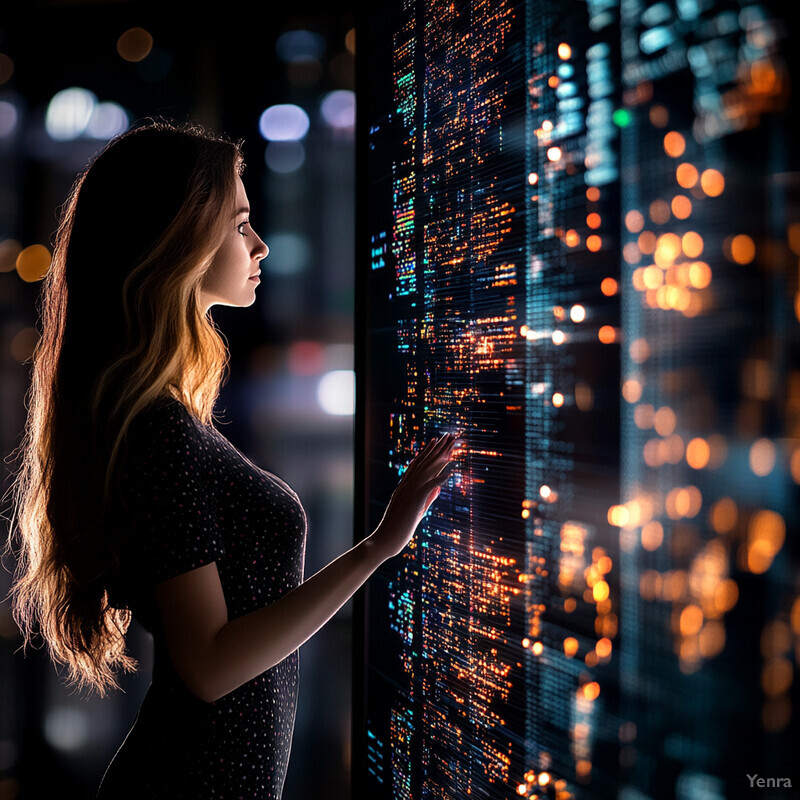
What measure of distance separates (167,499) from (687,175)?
63 cm

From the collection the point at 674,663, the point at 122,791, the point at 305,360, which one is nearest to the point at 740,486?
the point at 674,663

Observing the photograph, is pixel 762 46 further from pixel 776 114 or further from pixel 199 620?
pixel 199 620

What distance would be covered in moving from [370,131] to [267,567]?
2.46ft

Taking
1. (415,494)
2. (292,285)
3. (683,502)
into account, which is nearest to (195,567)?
(415,494)

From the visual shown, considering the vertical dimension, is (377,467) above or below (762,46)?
below

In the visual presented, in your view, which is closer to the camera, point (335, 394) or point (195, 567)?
point (195, 567)

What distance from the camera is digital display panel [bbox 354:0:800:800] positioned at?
0.37m

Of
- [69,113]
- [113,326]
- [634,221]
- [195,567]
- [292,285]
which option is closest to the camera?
[634,221]

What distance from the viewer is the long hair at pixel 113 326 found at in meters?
0.81

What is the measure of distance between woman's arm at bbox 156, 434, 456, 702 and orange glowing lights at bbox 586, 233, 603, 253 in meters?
0.34

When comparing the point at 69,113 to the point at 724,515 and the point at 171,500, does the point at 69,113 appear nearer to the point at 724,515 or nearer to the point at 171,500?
the point at 171,500

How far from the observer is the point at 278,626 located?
76cm

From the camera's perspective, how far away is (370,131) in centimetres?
109

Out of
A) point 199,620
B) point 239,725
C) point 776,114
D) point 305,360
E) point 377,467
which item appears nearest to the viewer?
point 776,114
